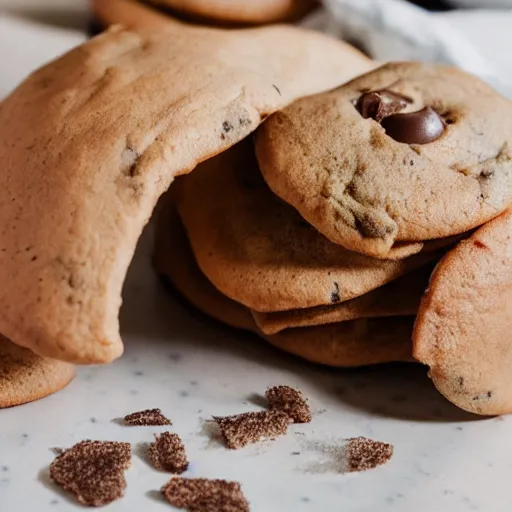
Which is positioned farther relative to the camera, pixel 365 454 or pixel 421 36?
pixel 421 36

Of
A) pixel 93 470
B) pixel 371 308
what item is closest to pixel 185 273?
pixel 371 308

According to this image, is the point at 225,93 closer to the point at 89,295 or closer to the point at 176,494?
the point at 89,295

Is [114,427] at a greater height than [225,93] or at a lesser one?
lesser

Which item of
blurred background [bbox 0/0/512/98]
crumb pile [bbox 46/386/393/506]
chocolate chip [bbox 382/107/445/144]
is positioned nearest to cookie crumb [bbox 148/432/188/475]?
crumb pile [bbox 46/386/393/506]

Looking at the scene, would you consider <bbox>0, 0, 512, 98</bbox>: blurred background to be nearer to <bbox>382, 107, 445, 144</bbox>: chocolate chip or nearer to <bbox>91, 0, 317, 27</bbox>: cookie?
<bbox>91, 0, 317, 27</bbox>: cookie

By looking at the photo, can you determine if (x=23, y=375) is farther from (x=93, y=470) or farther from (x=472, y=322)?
(x=472, y=322)

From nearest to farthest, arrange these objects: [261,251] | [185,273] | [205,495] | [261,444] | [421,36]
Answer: [205,495], [261,444], [261,251], [185,273], [421,36]

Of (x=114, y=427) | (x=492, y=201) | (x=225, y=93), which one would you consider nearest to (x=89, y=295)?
(x=114, y=427)
